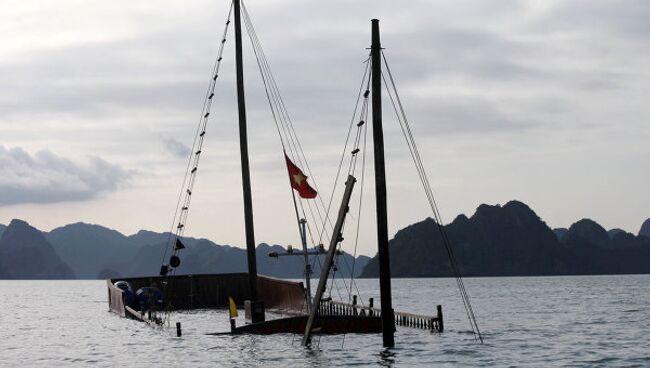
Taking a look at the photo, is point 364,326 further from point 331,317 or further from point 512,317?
point 512,317

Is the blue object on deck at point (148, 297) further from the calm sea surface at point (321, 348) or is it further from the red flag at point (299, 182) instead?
the red flag at point (299, 182)

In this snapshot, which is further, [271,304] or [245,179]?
[271,304]

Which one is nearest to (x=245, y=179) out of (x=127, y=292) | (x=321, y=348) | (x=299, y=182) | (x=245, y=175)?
(x=245, y=175)

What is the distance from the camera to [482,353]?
48062 mm

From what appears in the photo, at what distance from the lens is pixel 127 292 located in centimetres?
7375

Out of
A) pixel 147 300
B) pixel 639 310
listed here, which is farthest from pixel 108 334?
pixel 639 310

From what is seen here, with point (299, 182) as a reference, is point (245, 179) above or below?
above

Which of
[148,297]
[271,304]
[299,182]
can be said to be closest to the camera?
[299,182]

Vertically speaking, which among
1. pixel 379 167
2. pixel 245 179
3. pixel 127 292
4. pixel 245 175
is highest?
pixel 245 175

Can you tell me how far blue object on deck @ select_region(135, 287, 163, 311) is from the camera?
69750 millimetres

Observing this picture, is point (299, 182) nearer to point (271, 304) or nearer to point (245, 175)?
point (245, 175)

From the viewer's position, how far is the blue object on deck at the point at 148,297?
6975 centimetres

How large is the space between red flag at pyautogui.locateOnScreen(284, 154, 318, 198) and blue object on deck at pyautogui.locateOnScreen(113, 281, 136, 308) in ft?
107

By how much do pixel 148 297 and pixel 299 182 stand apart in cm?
2871
